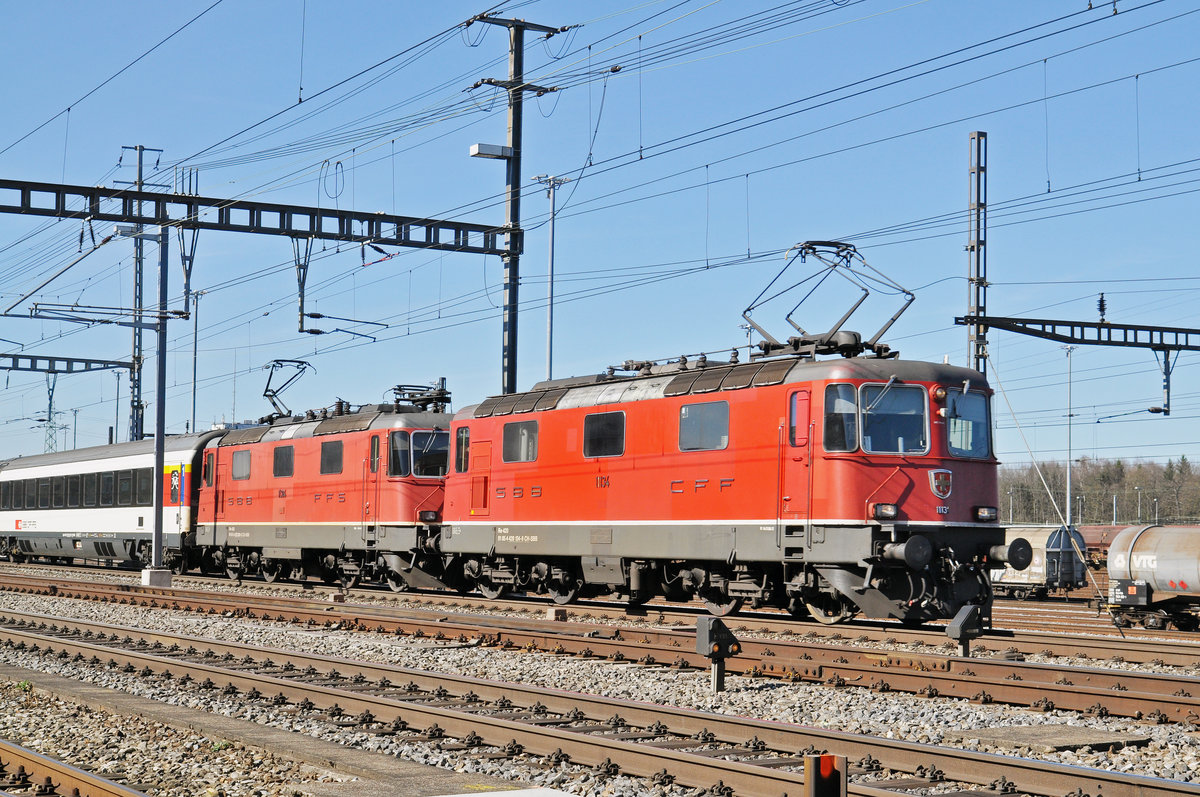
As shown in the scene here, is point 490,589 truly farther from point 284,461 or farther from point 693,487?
point 284,461

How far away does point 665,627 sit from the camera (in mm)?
18422

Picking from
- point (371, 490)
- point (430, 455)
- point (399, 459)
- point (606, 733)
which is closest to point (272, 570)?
point (371, 490)

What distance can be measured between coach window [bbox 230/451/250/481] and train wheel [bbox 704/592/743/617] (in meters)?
16.4

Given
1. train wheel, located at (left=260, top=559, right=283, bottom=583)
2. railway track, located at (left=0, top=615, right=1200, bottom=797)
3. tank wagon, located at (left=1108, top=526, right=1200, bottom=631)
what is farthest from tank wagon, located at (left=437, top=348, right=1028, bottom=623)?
train wheel, located at (left=260, top=559, right=283, bottom=583)

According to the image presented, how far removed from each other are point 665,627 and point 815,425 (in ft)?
12.3

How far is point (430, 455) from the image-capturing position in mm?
26828

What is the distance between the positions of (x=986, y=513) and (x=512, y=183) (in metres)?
13.3

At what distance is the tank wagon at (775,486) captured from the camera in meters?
16.8

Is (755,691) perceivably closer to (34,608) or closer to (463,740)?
(463,740)

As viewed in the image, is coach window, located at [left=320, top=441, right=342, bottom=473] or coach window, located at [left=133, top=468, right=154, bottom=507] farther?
coach window, located at [left=133, top=468, right=154, bottom=507]

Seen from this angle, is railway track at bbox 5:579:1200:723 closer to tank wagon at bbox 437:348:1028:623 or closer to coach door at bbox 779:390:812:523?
tank wagon at bbox 437:348:1028:623

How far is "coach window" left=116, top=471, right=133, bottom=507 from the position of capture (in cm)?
3678

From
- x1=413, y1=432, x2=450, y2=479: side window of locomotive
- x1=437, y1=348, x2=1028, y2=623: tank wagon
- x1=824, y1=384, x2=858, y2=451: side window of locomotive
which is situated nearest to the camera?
x1=437, y1=348, x2=1028, y2=623: tank wagon

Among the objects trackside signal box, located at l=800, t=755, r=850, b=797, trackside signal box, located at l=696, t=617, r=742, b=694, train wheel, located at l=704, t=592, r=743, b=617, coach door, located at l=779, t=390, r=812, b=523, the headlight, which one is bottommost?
→ train wheel, located at l=704, t=592, r=743, b=617
